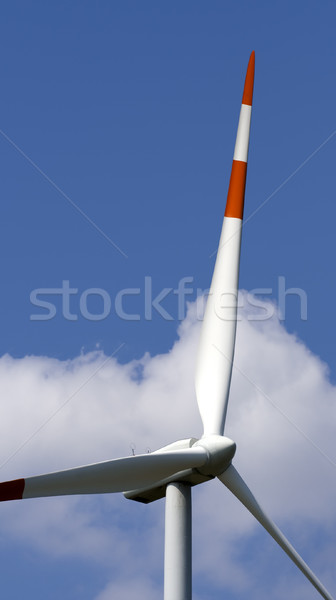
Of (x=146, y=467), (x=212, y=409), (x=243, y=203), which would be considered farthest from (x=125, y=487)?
(x=243, y=203)

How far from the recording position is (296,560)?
2275 centimetres

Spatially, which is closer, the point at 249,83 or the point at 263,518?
the point at 263,518

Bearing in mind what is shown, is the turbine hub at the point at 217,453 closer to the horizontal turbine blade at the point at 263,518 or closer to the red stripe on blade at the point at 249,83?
the horizontal turbine blade at the point at 263,518

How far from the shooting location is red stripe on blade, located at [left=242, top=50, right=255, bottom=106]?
2817cm

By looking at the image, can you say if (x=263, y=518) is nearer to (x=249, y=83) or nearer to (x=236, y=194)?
(x=236, y=194)

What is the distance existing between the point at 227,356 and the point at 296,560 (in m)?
4.87

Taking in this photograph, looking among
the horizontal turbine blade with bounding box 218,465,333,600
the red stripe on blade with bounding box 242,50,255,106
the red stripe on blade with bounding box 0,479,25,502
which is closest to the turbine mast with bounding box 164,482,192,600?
the horizontal turbine blade with bounding box 218,465,333,600

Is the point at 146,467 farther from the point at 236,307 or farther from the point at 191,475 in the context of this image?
the point at 236,307

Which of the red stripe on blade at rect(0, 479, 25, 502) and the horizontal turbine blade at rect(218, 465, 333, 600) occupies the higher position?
the horizontal turbine blade at rect(218, 465, 333, 600)

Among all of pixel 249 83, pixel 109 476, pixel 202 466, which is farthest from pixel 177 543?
pixel 249 83

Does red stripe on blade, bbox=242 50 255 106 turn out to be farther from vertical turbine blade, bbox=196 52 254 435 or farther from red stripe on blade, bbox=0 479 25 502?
red stripe on blade, bbox=0 479 25 502

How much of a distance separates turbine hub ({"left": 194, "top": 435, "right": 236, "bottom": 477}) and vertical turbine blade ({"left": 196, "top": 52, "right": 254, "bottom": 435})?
28.9 inches

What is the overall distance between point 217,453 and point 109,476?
2964 millimetres

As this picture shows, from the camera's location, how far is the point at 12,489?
17891 mm
